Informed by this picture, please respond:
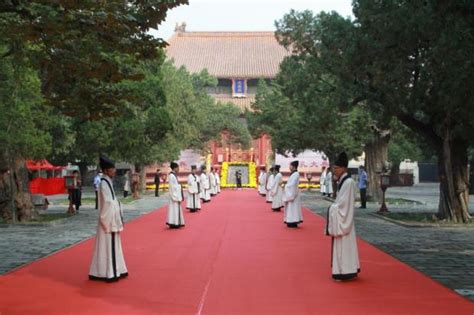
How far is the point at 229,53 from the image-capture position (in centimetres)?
6241

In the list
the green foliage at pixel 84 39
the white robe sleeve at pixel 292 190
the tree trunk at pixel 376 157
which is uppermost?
the green foliage at pixel 84 39

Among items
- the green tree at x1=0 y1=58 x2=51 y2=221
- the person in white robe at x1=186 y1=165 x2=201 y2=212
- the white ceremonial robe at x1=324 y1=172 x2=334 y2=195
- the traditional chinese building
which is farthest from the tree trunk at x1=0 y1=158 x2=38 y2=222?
the traditional chinese building

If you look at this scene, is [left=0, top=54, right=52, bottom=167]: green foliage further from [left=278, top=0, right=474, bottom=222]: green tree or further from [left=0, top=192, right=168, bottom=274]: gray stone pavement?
[left=278, top=0, right=474, bottom=222]: green tree

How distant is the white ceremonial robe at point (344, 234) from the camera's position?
9047 millimetres

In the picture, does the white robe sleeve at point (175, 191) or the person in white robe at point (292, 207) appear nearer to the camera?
the white robe sleeve at point (175, 191)

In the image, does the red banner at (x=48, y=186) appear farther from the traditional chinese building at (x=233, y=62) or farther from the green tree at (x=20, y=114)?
the green tree at (x=20, y=114)

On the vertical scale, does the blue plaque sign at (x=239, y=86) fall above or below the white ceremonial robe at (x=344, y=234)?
above

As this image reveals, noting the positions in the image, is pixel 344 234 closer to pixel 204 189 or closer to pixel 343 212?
pixel 343 212

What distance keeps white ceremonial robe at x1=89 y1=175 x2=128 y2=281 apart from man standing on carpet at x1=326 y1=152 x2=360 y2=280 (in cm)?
310

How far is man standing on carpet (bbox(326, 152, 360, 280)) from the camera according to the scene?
9048mm

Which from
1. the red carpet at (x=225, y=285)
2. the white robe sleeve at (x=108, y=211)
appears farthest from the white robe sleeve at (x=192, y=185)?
the white robe sleeve at (x=108, y=211)

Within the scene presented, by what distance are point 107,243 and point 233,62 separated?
52934 millimetres

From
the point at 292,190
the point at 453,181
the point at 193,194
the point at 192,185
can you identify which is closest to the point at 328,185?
the point at 193,194

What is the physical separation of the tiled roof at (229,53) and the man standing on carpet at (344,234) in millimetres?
49235
